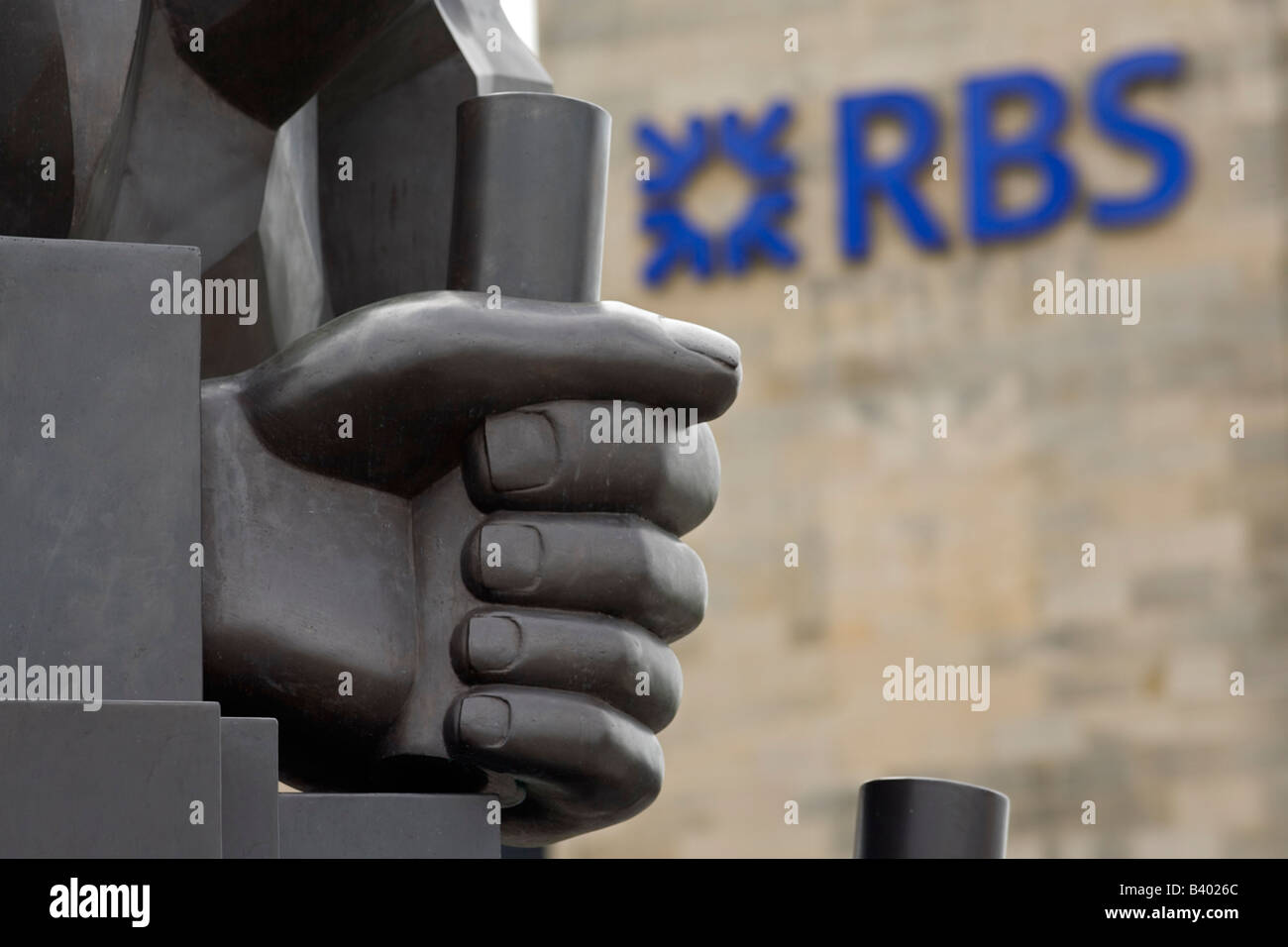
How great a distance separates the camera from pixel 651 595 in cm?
220

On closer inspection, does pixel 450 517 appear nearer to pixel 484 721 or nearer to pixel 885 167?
pixel 484 721

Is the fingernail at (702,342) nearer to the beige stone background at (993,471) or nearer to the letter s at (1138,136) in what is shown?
the beige stone background at (993,471)

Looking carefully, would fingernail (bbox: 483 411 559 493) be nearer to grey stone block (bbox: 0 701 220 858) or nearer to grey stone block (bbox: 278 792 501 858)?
grey stone block (bbox: 278 792 501 858)

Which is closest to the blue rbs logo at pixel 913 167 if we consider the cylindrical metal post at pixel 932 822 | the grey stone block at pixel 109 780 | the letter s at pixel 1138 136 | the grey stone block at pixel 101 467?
the letter s at pixel 1138 136

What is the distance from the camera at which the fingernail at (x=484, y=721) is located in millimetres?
2090

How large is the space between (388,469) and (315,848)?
1.15 feet

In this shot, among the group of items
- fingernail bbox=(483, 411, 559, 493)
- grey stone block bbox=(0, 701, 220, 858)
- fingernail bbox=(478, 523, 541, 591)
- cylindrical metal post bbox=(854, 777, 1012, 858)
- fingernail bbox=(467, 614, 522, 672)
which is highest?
fingernail bbox=(483, 411, 559, 493)

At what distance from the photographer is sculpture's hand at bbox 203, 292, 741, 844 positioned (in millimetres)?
2100

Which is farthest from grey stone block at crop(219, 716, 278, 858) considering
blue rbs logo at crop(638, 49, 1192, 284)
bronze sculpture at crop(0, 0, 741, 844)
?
blue rbs logo at crop(638, 49, 1192, 284)

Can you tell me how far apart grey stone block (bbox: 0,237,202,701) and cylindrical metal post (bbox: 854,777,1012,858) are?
0.72 m

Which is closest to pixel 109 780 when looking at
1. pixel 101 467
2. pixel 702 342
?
pixel 101 467

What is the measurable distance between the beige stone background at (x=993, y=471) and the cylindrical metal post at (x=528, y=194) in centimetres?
1245

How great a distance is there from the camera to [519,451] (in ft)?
6.94

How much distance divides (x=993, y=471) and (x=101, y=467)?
13504 mm
